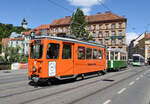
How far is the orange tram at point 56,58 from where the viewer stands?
28.1 feet

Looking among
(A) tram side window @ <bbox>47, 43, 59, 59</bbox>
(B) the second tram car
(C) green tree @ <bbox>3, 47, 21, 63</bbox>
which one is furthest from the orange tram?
(C) green tree @ <bbox>3, 47, 21, 63</bbox>

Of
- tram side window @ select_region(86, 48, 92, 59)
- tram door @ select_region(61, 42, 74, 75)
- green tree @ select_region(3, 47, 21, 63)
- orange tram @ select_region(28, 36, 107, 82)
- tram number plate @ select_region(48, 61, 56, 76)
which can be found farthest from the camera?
green tree @ select_region(3, 47, 21, 63)

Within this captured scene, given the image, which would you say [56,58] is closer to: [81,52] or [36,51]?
[36,51]

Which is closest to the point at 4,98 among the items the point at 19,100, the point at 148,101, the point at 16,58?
the point at 19,100

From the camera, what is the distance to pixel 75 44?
10406mm

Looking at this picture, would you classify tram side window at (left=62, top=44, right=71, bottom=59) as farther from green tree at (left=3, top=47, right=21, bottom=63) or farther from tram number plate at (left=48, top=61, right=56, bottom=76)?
green tree at (left=3, top=47, right=21, bottom=63)

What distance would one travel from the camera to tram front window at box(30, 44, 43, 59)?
8766mm

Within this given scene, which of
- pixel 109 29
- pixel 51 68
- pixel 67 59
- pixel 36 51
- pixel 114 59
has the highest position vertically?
pixel 109 29

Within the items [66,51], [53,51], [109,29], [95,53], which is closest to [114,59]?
[95,53]

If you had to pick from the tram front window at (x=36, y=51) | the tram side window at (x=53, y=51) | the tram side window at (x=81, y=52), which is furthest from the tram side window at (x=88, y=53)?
the tram front window at (x=36, y=51)

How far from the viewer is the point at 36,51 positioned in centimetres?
902

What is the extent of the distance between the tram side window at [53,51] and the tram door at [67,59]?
539 millimetres

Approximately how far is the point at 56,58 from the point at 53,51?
1.40 feet

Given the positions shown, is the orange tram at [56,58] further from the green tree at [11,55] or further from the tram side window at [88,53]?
the green tree at [11,55]
